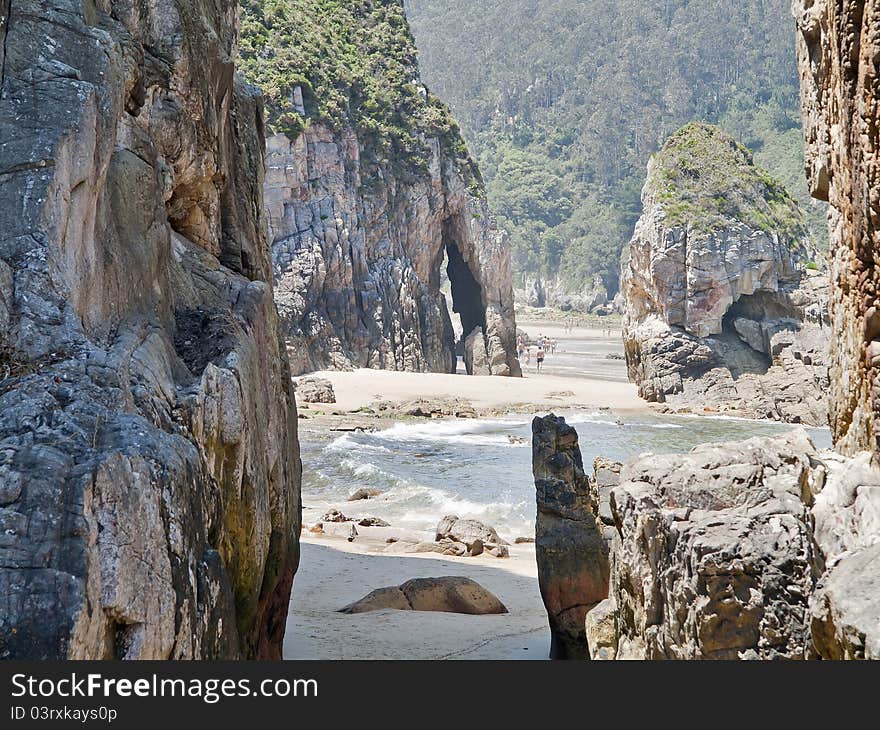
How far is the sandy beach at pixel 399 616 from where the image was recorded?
28.7 feet

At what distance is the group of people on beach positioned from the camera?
1966 inches

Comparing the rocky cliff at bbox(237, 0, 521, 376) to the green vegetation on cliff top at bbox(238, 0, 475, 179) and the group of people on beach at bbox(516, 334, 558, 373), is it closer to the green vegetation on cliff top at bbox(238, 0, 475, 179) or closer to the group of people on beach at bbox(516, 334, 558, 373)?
the green vegetation on cliff top at bbox(238, 0, 475, 179)

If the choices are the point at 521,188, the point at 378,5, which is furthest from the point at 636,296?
the point at 521,188

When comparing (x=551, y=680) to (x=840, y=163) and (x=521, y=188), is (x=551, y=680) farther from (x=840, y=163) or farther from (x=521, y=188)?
(x=521, y=188)

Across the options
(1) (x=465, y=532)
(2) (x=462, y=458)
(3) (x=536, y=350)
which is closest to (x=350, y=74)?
(3) (x=536, y=350)

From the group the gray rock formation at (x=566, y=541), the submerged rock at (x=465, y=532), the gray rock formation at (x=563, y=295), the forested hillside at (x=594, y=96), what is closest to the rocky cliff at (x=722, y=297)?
the submerged rock at (x=465, y=532)

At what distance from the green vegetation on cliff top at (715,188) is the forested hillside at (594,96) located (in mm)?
59822

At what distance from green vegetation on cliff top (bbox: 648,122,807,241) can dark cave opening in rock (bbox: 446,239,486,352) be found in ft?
32.9

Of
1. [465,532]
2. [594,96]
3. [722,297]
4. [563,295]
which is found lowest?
[465,532]

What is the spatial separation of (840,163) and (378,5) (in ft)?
143

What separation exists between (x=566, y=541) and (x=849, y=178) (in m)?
4.15

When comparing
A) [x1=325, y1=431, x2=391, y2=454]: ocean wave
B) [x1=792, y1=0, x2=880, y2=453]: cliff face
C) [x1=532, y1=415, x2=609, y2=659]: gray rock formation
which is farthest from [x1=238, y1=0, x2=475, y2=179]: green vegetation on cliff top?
[x1=792, y1=0, x2=880, y2=453]: cliff face

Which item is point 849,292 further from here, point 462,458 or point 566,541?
point 462,458

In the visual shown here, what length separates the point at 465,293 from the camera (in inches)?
1795
